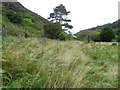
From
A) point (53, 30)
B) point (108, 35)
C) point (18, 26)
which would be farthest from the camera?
point (108, 35)

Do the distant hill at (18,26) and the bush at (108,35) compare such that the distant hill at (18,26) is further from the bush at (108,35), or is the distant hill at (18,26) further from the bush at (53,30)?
the bush at (108,35)

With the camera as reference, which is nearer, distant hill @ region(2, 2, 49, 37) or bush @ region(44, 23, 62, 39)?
bush @ region(44, 23, 62, 39)

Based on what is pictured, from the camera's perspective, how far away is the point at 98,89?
1.87 metres

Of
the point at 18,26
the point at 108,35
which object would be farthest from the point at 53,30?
the point at 108,35

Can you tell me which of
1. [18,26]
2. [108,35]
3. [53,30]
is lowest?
[53,30]

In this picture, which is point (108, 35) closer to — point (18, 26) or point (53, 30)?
point (53, 30)

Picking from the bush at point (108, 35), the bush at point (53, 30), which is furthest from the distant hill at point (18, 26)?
the bush at point (108, 35)

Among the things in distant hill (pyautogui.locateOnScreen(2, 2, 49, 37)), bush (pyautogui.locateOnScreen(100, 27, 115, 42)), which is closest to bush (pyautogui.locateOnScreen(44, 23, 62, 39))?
distant hill (pyautogui.locateOnScreen(2, 2, 49, 37))

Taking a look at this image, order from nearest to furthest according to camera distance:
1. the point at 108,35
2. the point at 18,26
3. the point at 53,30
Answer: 1. the point at 53,30
2. the point at 18,26
3. the point at 108,35

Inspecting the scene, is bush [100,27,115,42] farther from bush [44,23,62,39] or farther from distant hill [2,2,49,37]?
bush [44,23,62,39]

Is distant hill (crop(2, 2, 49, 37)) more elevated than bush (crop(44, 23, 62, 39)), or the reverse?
distant hill (crop(2, 2, 49, 37))

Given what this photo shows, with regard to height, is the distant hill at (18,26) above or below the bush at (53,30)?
above

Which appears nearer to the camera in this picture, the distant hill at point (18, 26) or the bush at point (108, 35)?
the distant hill at point (18, 26)

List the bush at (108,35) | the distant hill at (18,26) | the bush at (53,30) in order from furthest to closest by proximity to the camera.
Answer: the bush at (108,35), the distant hill at (18,26), the bush at (53,30)
